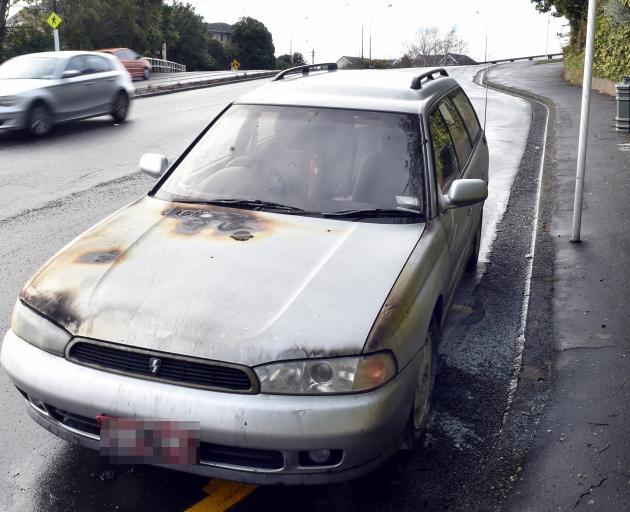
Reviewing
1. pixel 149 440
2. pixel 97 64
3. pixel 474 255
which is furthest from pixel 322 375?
pixel 97 64

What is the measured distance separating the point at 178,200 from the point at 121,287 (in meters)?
1.22

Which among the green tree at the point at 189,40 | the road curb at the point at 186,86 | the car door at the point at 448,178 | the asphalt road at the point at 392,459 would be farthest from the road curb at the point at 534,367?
the green tree at the point at 189,40

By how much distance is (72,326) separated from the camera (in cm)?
346

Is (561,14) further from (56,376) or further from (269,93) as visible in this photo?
(56,376)

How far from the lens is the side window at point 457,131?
5.70 m

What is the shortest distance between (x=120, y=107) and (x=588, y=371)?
577 inches

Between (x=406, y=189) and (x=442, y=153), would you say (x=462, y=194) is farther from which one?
(x=442, y=153)

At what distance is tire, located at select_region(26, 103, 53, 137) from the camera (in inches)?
586

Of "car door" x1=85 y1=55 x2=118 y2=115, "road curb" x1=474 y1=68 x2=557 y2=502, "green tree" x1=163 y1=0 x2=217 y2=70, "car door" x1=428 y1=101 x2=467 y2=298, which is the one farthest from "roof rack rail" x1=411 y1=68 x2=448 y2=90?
"green tree" x1=163 y1=0 x2=217 y2=70

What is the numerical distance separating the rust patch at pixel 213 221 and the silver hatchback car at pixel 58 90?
443 inches

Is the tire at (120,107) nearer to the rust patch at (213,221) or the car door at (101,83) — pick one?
the car door at (101,83)

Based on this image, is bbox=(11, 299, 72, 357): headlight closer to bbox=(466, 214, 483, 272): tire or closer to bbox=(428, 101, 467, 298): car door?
bbox=(428, 101, 467, 298): car door

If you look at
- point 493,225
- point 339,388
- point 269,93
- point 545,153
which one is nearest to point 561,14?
point 545,153

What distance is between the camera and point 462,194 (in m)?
4.68
